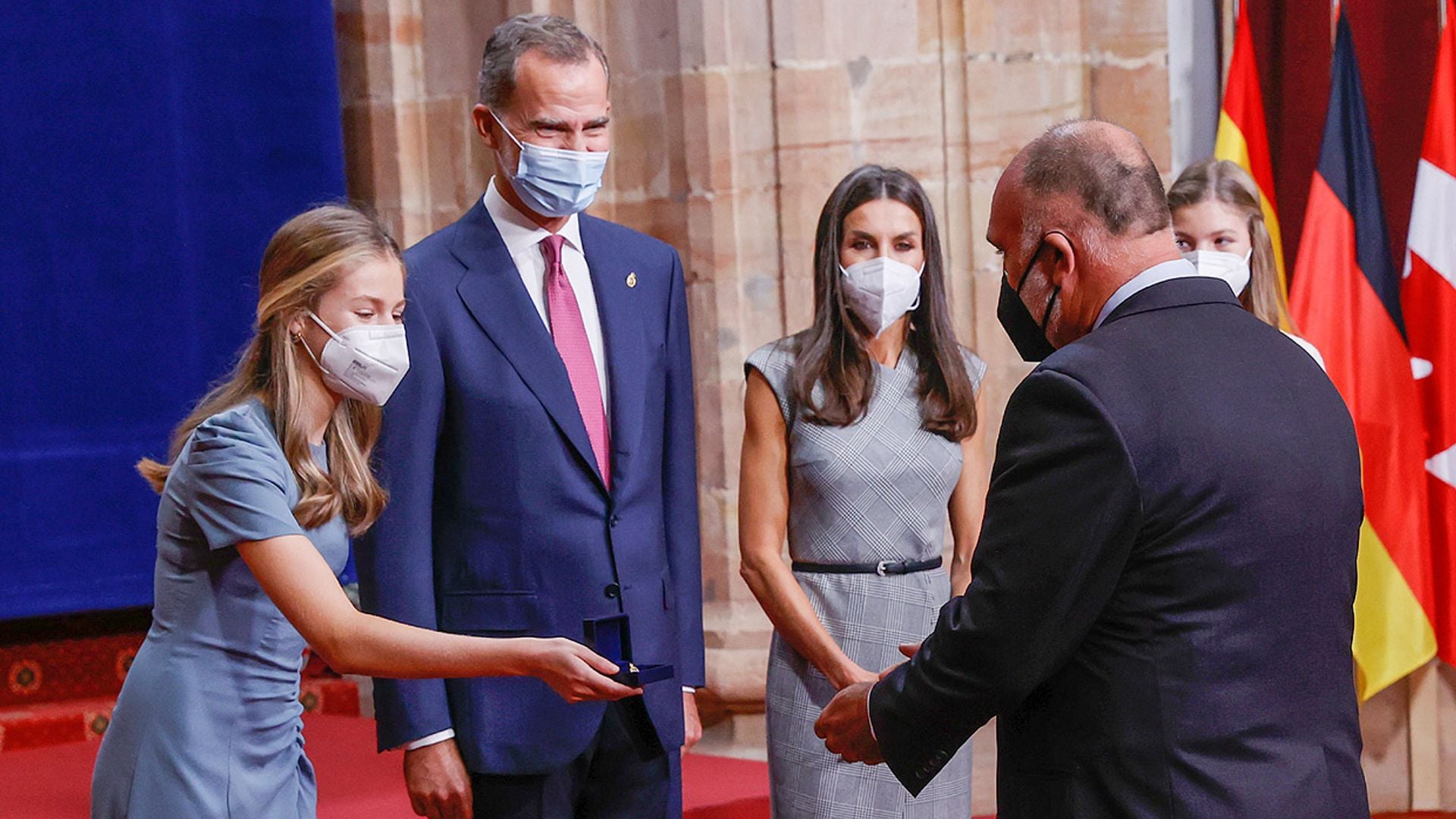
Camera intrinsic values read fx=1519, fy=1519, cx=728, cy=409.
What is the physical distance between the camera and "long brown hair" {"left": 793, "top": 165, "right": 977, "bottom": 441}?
291 centimetres

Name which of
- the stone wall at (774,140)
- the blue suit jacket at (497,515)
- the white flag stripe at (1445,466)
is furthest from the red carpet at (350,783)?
the blue suit jacket at (497,515)

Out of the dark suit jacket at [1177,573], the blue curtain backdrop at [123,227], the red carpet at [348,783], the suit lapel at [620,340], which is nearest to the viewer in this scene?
the dark suit jacket at [1177,573]

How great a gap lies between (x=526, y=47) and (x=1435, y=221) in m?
3.03

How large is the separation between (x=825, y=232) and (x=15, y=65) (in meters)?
3.14

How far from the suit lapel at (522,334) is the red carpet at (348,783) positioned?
176 centimetres

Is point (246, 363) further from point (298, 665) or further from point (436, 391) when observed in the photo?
point (298, 665)

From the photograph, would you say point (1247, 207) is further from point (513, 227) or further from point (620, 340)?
point (513, 227)

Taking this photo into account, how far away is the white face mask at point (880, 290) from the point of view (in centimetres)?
295

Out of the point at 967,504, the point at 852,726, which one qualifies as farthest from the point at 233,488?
the point at 967,504

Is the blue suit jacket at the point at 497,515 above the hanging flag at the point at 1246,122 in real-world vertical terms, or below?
below

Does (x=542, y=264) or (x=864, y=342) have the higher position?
(x=542, y=264)

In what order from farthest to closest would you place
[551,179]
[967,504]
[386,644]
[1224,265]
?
[1224,265], [967,504], [551,179], [386,644]

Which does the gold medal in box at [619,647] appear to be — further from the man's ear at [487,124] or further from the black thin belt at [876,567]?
the man's ear at [487,124]

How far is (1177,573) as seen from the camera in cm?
169
